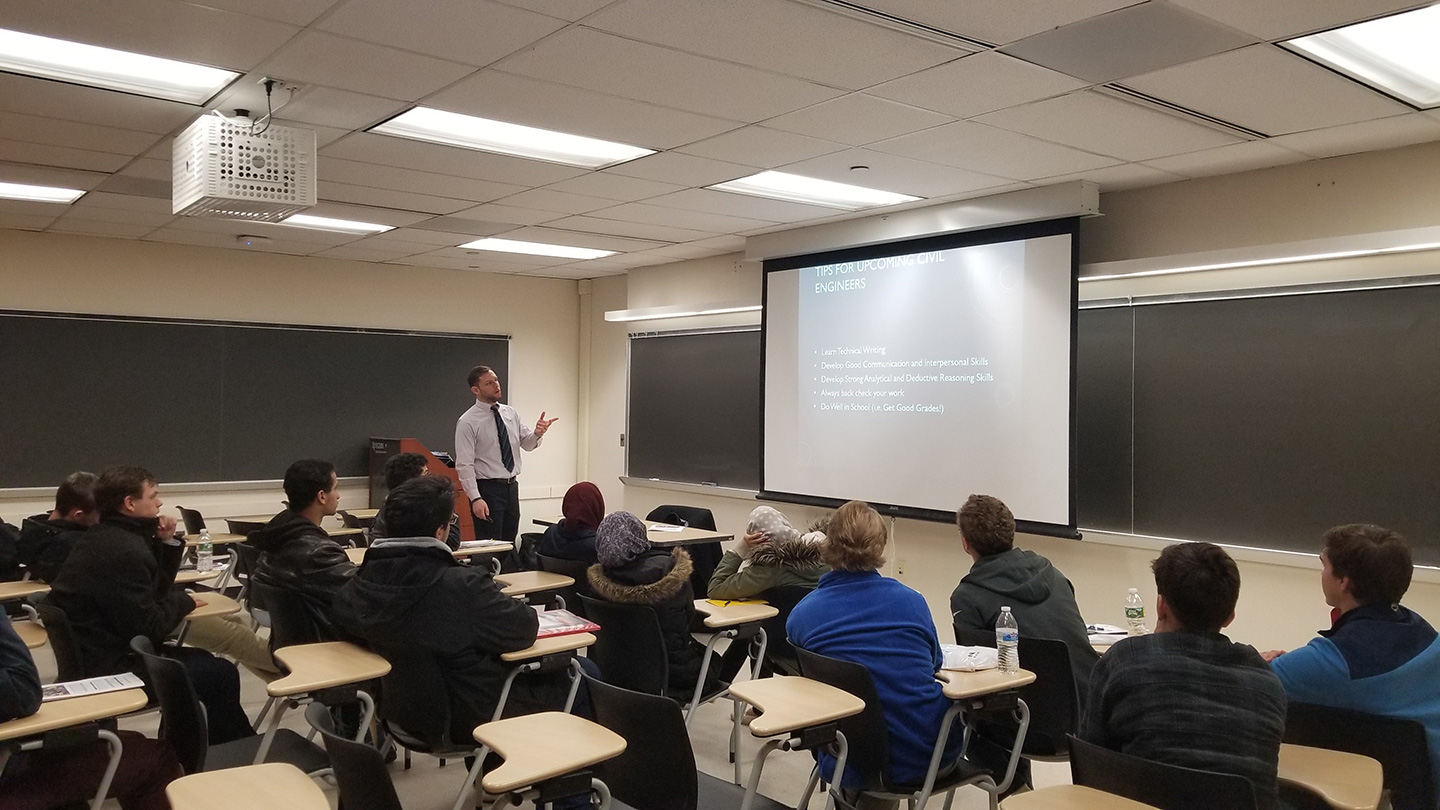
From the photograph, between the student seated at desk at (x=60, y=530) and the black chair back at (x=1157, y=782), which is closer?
the black chair back at (x=1157, y=782)

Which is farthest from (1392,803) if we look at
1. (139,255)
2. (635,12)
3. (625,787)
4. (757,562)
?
(139,255)

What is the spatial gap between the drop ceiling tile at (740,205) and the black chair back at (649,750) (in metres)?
3.62

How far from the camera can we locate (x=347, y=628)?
3240mm

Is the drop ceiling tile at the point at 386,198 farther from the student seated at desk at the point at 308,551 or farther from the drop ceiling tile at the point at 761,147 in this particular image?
the student seated at desk at the point at 308,551

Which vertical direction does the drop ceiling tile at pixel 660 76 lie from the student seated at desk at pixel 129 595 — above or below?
above

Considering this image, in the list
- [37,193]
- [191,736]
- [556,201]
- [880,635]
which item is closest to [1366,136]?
[880,635]

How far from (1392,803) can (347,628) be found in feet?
10.2

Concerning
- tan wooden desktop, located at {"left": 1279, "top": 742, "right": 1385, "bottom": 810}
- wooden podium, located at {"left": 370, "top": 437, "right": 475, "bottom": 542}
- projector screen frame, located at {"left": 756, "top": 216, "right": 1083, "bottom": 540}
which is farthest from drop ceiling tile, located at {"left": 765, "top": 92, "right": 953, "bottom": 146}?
wooden podium, located at {"left": 370, "top": 437, "right": 475, "bottom": 542}

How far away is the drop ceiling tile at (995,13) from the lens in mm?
2861

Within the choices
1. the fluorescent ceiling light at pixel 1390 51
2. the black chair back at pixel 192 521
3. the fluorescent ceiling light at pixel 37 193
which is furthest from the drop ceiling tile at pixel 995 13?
the black chair back at pixel 192 521

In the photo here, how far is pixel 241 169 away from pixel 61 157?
179 cm

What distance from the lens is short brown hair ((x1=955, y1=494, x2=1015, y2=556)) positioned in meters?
3.41

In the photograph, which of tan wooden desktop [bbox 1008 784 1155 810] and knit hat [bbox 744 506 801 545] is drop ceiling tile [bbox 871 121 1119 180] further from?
tan wooden desktop [bbox 1008 784 1155 810]

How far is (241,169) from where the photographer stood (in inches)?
150
